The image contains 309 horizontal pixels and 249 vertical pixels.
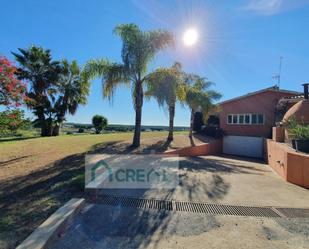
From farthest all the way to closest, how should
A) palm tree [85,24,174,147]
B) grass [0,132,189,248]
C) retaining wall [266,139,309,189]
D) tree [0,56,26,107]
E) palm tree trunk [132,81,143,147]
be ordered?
palm tree trunk [132,81,143,147]
palm tree [85,24,174,147]
tree [0,56,26,107]
retaining wall [266,139,309,189]
grass [0,132,189,248]

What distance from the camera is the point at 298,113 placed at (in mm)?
12727

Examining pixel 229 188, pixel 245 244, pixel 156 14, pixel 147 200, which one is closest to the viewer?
pixel 245 244

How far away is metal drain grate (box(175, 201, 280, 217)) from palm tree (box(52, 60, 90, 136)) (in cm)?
2099

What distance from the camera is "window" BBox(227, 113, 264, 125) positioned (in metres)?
23.1

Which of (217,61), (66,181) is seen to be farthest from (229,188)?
(217,61)

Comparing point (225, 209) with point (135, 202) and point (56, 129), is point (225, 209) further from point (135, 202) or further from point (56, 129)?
point (56, 129)

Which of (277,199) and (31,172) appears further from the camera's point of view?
(31,172)

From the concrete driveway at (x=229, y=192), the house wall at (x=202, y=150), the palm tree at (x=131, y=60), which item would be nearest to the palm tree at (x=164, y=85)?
the palm tree at (x=131, y=60)

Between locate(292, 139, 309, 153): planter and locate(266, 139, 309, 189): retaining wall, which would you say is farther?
locate(292, 139, 309, 153): planter

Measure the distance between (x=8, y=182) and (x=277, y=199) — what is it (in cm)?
767

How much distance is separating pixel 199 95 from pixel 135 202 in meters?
15.2

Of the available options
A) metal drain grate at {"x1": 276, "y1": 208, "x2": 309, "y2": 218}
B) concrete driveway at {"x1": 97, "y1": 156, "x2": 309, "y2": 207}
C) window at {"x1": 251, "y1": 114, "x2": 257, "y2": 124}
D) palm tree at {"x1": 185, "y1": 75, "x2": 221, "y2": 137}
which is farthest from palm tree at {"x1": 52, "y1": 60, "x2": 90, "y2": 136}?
metal drain grate at {"x1": 276, "y1": 208, "x2": 309, "y2": 218}

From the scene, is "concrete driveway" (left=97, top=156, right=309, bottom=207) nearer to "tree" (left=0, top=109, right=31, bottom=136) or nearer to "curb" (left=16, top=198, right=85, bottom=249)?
"curb" (left=16, top=198, right=85, bottom=249)

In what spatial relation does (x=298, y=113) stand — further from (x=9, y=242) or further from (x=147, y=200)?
(x=9, y=242)
